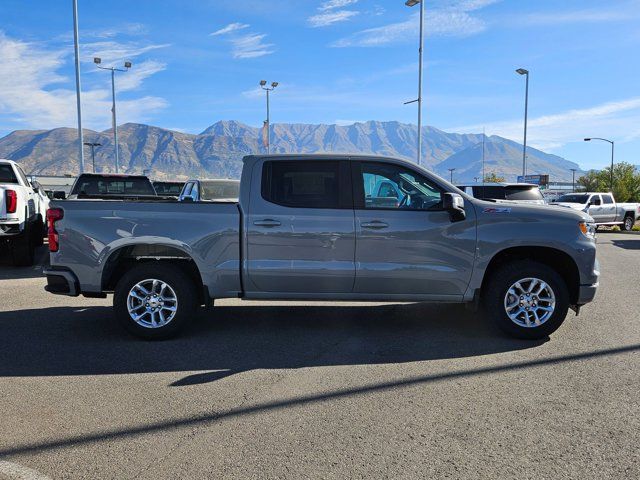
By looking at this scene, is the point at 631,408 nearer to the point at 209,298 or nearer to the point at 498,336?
the point at 498,336

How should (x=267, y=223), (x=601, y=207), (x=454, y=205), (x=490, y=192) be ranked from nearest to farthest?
1. (x=454, y=205)
2. (x=267, y=223)
3. (x=490, y=192)
4. (x=601, y=207)

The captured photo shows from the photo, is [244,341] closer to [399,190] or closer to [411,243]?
[411,243]

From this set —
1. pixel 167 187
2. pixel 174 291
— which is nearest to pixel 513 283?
pixel 174 291

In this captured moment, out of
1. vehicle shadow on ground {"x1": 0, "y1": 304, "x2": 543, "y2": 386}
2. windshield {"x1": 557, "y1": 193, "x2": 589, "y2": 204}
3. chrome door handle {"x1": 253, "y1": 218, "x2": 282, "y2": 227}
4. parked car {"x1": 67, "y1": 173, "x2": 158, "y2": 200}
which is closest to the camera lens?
vehicle shadow on ground {"x1": 0, "y1": 304, "x2": 543, "y2": 386}

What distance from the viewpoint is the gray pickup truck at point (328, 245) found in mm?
5727

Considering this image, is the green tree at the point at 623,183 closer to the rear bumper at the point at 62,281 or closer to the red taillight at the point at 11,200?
the red taillight at the point at 11,200

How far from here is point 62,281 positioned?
5.80 m

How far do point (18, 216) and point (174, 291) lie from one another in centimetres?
585

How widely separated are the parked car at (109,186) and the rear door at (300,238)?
20.6 feet

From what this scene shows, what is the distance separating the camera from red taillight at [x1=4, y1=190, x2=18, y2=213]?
9852 mm

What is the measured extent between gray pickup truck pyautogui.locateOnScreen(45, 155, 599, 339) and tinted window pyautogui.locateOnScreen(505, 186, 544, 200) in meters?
7.80

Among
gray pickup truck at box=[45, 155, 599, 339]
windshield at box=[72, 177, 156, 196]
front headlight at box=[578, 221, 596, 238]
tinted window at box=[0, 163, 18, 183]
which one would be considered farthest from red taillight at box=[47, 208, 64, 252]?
tinted window at box=[0, 163, 18, 183]

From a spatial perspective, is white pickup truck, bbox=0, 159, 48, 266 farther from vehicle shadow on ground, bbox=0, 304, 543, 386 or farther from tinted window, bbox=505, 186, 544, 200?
tinted window, bbox=505, 186, 544, 200

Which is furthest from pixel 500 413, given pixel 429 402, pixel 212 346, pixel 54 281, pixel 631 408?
pixel 54 281
